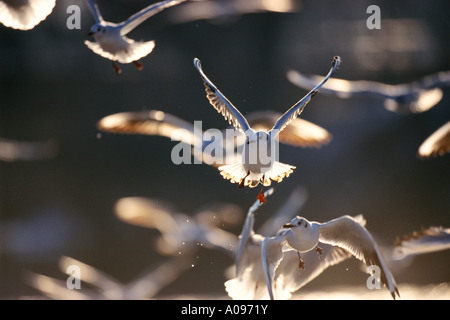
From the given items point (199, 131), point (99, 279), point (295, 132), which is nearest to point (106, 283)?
point (99, 279)

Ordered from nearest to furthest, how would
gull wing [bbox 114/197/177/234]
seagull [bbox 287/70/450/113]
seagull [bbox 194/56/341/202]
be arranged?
seagull [bbox 194/56/341/202]
seagull [bbox 287/70/450/113]
gull wing [bbox 114/197/177/234]

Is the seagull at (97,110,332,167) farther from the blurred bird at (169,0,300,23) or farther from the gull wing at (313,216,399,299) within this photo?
the blurred bird at (169,0,300,23)

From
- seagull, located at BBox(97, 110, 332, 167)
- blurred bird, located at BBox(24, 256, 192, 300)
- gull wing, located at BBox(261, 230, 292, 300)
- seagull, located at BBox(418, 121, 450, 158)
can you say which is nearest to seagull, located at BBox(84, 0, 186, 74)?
seagull, located at BBox(97, 110, 332, 167)

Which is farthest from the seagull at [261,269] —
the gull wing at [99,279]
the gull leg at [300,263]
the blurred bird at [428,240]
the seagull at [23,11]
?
the gull wing at [99,279]

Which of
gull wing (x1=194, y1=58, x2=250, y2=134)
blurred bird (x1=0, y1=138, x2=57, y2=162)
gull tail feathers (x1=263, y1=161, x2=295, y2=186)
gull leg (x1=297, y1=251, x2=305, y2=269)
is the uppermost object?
blurred bird (x1=0, y1=138, x2=57, y2=162)

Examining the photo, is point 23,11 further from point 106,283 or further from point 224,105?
point 106,283

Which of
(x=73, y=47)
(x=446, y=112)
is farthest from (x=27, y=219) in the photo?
(x=446, y=112)
